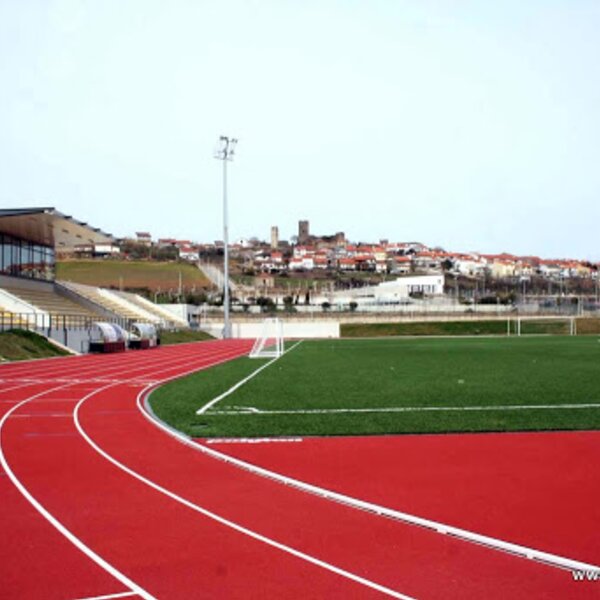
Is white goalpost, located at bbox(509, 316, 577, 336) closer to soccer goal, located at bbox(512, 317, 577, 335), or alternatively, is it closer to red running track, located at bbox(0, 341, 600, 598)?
soccer goal, located at bbox(512, 317, 577, 335)

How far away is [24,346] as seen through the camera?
30.0 metres

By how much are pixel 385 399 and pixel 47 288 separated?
118 feet

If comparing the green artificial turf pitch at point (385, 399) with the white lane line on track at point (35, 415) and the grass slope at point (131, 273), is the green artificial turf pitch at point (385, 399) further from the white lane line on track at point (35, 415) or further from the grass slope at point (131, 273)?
the grass slope at point (131, 273)

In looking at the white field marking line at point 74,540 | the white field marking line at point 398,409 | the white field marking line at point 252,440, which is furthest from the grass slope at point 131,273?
the white field marking line at point 74,540

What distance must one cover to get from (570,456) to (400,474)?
2.09 m

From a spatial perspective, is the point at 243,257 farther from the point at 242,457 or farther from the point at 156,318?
the point at 242,457

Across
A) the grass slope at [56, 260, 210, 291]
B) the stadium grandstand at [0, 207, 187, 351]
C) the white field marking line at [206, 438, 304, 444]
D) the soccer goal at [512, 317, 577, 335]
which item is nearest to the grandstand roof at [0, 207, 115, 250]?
the stadium grandstand at [0, 207, 187, 351]

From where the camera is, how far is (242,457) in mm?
8555

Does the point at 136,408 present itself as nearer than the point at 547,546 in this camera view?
No

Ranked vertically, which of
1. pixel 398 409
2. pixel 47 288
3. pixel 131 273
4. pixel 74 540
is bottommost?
pixel 398 409

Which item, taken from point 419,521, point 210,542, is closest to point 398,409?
point 419,521

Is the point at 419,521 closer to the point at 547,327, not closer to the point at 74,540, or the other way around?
the point at 74,540

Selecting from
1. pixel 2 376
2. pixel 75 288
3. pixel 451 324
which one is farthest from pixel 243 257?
pixel 2 376

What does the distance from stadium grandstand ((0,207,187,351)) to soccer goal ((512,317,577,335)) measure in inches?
1277
